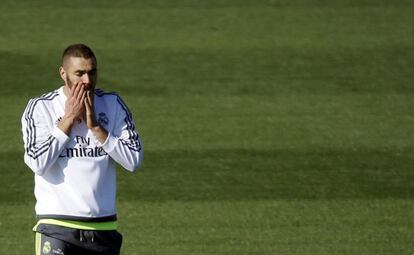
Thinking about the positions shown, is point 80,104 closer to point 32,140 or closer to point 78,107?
point 78,107

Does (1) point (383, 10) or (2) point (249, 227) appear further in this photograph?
(1) point (383, 10)

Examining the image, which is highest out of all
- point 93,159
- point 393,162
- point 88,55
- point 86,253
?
point 88,55

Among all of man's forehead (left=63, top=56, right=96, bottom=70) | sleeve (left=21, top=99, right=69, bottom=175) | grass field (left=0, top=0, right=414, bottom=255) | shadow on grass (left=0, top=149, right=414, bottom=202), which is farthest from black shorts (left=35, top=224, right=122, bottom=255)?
shadow on grass (left=0, top=149, right=414, bottom=202)

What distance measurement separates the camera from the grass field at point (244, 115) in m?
9.66

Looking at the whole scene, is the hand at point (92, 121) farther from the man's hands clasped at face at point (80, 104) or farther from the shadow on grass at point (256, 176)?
the shadow on grass at point (256, 176)

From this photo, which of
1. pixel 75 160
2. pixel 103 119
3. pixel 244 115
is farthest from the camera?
pixel 244 115

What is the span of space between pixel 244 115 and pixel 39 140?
6.78m

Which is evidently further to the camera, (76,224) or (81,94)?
(76,224)

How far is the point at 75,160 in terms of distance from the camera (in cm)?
591

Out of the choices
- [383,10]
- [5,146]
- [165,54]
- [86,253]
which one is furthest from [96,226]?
[383,10]

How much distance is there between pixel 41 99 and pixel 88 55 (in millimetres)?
368

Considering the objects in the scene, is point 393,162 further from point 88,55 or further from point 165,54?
point 88,55

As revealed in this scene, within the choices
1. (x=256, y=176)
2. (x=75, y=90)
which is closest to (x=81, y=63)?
(x=75, y=90)

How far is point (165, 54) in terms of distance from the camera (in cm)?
1412
